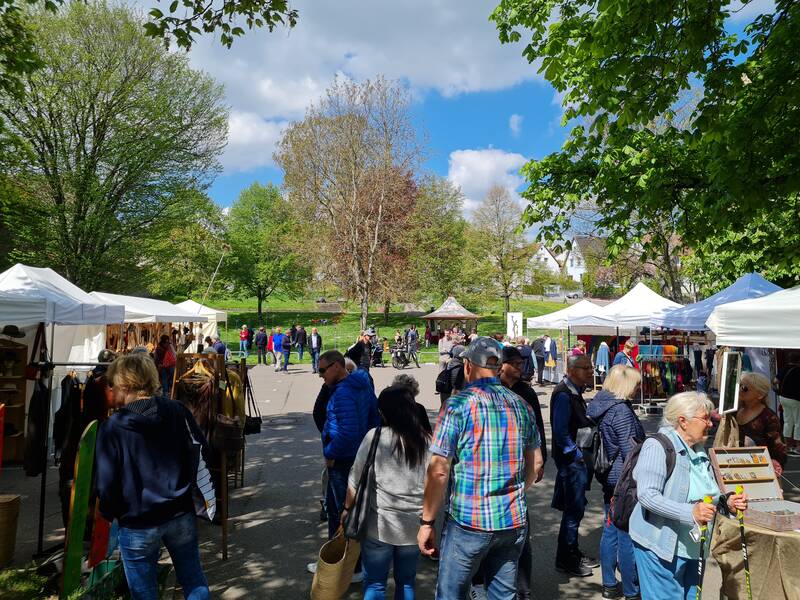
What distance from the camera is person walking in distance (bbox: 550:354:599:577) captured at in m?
4.64

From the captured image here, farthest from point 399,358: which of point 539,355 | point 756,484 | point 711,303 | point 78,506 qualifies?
point 756,484

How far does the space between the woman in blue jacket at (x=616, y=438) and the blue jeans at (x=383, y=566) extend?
1691 mm

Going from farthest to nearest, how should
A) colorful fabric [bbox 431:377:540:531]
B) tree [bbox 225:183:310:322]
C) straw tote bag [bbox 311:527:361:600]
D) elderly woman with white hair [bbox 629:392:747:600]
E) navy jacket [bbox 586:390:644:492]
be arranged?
tree [bbox 225:183:310:322]
navy jacket [bbox 586:390:644:492]
straw tote bag [bbox 311:527:361:600]
elderly woman with white hair [bbox 629:392:747:600]
colorful fabric [bbox 431:377:540:531]

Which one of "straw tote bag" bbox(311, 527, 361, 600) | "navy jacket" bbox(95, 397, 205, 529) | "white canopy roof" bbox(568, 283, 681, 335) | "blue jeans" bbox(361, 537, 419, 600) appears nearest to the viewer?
"navy jacket" bbox(95, 397, 205, 529)

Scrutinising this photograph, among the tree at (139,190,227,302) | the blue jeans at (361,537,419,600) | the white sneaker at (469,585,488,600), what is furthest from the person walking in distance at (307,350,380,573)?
the tree at (139,190,227,302)

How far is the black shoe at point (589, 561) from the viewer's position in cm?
482

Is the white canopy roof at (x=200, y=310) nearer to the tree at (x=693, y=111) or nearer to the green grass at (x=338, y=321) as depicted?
the green grass at (x=338, y=321)

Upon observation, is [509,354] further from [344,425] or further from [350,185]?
[350,185]

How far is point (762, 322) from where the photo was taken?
5.21 m

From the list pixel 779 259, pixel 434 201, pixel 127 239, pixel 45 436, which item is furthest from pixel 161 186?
pixel 434 201

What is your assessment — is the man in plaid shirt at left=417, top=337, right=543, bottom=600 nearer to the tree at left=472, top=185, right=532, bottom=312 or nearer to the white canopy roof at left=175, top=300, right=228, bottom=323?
the white canopy roof at left=175, top=300, right=228, bottom=323

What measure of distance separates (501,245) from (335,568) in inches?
1860

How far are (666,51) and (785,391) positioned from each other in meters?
5.81

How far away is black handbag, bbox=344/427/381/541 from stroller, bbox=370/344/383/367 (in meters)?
23.1
